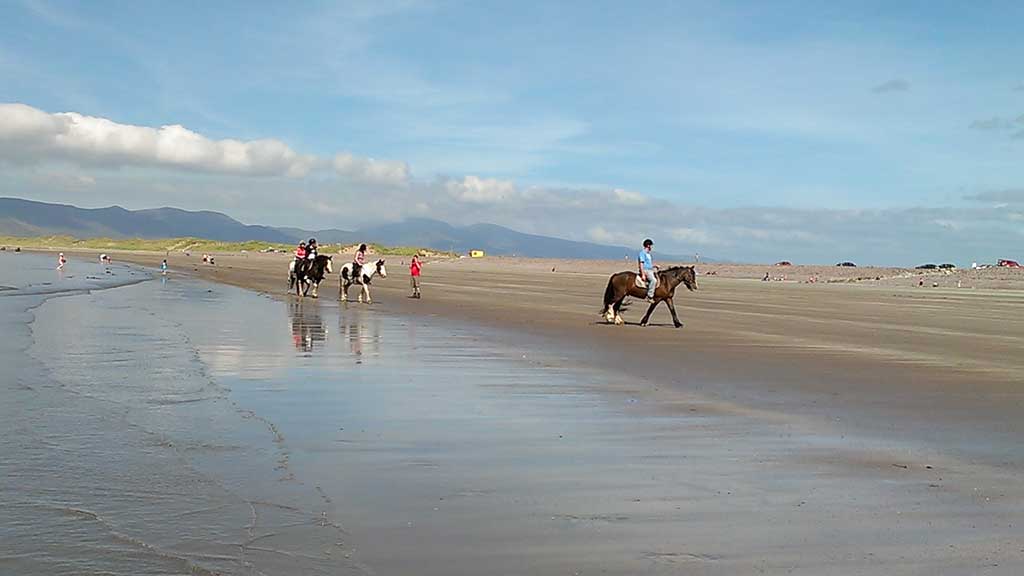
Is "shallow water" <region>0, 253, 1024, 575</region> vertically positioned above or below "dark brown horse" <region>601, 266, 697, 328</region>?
below

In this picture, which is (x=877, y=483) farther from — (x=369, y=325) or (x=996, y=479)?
(x=369, y=325)

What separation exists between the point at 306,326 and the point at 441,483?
13790 mm

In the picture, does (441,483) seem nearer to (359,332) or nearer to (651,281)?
(359,332)

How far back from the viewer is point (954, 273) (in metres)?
62.1

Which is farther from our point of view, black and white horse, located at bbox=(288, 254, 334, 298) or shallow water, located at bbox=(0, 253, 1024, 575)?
black and white horse, located at bbox=(288, 254, 334, 298)

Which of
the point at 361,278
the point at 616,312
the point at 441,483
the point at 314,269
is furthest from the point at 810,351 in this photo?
the point at 314,269

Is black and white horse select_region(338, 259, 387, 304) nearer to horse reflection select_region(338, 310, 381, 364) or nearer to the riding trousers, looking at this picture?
horse reflection select_region(338, 310, 381, 364)

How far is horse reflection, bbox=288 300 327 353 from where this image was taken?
53.9 feet

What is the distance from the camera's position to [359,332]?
19.0m

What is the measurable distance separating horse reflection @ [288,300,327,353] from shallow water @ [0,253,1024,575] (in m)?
3.72

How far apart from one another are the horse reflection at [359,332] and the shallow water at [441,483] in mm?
3013

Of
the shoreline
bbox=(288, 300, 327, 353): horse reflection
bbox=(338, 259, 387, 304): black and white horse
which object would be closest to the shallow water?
the shoreline

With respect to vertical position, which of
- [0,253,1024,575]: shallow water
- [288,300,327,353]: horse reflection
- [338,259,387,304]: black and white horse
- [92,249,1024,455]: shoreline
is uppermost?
[338,259,387,304]: black and white horse

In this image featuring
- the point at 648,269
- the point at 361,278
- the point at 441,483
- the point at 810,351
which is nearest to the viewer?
the point at 441,483
